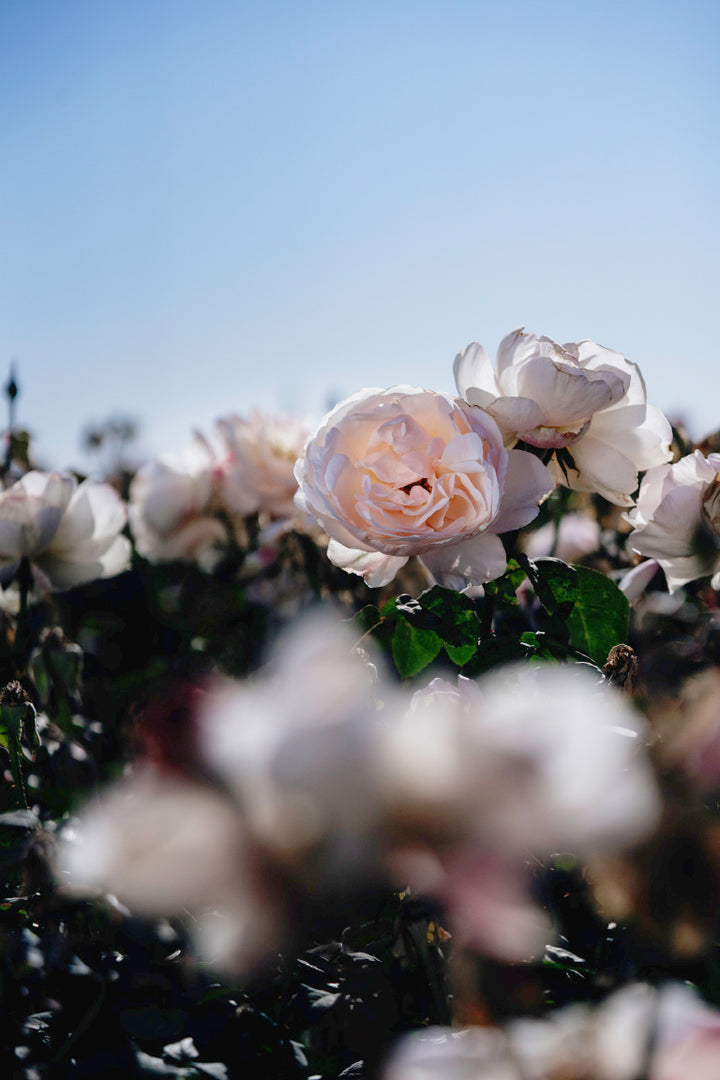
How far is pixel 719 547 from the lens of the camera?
2.13ft

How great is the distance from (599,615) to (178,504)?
932 mm

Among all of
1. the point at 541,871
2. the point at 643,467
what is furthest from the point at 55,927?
the point at 643,467

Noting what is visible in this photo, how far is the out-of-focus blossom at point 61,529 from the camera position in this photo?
1.09m

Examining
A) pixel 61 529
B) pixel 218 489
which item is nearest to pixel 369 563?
pixel 61 529

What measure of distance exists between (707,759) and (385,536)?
0.35 metres

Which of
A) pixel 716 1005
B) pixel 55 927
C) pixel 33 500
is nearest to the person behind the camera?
pixel 716 1005

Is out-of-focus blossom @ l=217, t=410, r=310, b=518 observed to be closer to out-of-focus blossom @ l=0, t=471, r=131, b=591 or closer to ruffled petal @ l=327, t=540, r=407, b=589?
out-of-focus blossom @ l=0, t=471, r=131, b=591

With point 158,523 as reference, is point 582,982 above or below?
above

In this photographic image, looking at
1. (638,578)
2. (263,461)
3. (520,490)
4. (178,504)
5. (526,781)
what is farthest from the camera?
(178,504)

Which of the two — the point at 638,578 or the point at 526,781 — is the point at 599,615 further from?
the point at 526,781

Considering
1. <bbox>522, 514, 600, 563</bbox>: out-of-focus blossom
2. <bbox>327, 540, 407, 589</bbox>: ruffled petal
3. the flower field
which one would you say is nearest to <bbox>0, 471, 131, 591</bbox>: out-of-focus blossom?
the flower field

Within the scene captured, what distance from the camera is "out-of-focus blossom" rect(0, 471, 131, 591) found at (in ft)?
3.58

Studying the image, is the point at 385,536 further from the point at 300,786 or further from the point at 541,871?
the point at 300,786

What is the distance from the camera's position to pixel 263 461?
1.31 metres
